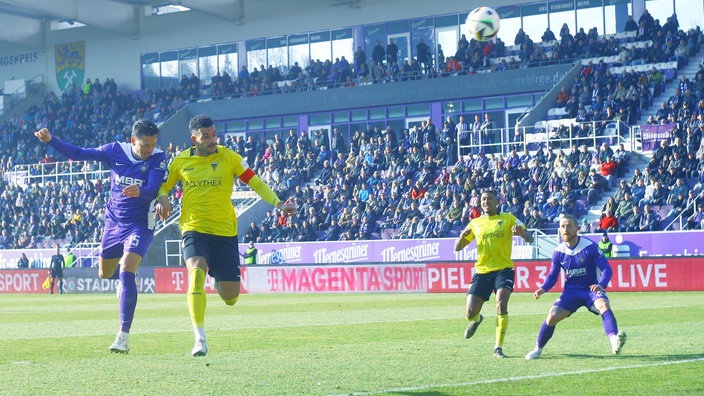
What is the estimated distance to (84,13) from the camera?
5484cm

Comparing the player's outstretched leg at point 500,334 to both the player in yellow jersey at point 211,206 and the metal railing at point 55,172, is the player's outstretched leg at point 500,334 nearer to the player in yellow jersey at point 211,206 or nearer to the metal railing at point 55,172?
the player in yellow jersey at point 211,206

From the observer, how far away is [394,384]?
9.30m

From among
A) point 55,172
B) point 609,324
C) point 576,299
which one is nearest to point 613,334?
point 609,324

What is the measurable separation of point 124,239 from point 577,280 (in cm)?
478

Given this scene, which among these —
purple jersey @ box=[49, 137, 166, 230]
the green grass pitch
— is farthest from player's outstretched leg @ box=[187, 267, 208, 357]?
purple jersey @ box=[49, 137, 166, 230]

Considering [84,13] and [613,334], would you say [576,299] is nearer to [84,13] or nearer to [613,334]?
[613,334]

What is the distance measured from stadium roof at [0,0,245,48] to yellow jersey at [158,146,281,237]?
4069 centimetres

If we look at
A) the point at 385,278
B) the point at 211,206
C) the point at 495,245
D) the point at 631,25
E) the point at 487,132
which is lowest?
the point at 385,278

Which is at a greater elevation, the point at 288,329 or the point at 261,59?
the point at 261,59

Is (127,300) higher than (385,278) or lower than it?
higher

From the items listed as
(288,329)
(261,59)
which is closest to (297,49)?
(261,59)

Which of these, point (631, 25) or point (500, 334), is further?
point (631, 25)

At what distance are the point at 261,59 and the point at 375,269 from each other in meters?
25.8

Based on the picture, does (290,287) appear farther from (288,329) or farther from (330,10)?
(330,10)
